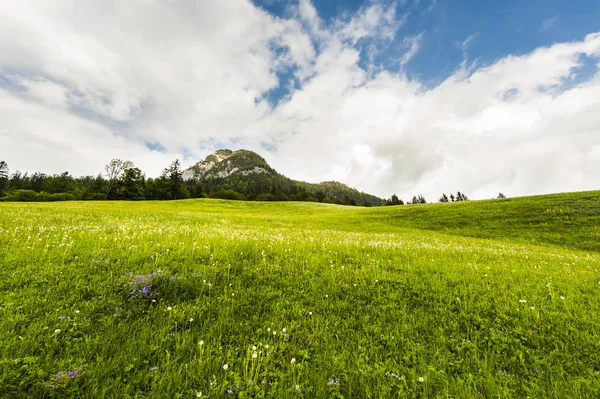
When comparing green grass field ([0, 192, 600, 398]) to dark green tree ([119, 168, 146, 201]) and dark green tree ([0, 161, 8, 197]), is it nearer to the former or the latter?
dark green tree ([119, 168, 146, 201])

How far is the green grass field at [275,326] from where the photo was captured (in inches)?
119

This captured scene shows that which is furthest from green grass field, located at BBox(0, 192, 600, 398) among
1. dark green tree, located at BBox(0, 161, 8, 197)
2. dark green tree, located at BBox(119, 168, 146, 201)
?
dark green tree, located at BBox(0, 161, 8, 197)

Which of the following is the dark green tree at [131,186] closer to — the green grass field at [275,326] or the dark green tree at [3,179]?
the dark green tree at [3,179]

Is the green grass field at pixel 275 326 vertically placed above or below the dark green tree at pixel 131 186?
below

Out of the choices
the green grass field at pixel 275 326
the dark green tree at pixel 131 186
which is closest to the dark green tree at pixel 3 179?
the dark green tree at pixel 131 186

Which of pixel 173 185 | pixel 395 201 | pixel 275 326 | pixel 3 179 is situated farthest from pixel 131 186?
pixel 395 201

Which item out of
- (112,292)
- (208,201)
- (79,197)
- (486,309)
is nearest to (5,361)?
(112,292)

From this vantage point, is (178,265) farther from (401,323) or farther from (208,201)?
(208,201)

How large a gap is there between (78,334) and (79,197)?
145 m

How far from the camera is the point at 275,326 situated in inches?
172

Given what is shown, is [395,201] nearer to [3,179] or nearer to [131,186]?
[131,186]

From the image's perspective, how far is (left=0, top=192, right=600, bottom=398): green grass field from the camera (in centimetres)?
303

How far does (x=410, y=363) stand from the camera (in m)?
3.63

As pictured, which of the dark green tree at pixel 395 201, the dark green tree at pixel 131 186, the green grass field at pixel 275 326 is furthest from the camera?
the dark green tree at pixel 395 201
